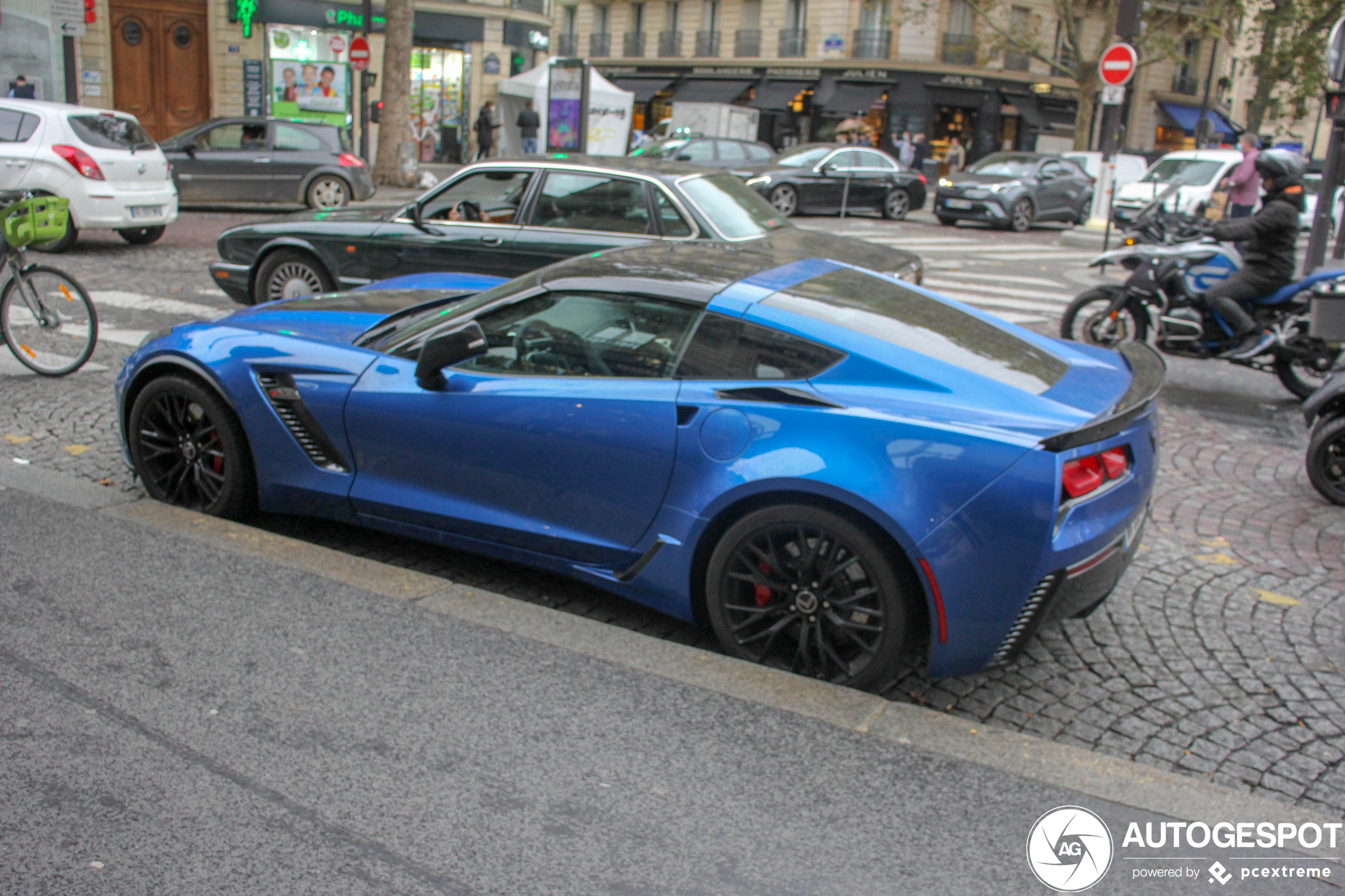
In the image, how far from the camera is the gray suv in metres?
17.5

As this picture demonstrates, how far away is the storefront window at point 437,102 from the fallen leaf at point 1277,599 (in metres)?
34.8

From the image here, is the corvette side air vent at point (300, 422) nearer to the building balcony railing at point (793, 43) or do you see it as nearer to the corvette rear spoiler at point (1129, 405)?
the corvette rear spoiler at point (1129, 405)

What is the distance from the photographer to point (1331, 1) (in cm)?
3894

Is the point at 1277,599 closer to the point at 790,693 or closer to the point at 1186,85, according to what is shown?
the point at 790,693

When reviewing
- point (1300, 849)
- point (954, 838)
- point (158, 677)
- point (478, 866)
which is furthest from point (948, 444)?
point (158, 677)

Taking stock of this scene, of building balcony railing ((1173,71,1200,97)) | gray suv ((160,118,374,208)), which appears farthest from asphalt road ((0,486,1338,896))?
building balcony railing ((1173,71,1200,97))

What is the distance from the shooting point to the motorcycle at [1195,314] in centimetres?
819

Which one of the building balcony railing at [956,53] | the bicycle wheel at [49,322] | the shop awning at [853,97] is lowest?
the bicycle wheel at [49,322]

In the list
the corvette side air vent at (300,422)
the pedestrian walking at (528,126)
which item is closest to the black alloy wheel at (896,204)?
the pedestrian walking at (528,126)

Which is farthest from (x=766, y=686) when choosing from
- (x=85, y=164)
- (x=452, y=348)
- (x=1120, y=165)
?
(x=1120, y=165)

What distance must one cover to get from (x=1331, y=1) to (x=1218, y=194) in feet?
78.2

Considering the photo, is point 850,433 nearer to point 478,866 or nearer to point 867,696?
point 867,696

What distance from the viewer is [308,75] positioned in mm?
30891

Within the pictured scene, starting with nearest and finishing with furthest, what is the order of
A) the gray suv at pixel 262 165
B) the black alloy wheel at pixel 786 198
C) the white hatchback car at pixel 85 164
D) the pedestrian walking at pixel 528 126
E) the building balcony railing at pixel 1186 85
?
1. the white hatchback car at pixel 85 164
2. the gray suv at pixel 262 165
3. the black alloy wheel at pixel 786 198
4. the pedestrian walking at pixel 528 126
5. the building balcony railing at pixel 1186 85
